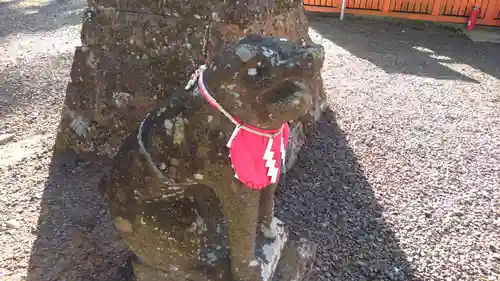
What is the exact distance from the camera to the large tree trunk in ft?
9.09

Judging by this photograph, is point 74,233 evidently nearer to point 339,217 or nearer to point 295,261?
point 295,261

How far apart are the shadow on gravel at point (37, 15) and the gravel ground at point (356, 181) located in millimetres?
925

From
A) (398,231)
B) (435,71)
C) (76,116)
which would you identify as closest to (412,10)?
(435,71)

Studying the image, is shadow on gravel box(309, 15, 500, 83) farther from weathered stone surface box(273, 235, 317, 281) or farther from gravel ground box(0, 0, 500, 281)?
weathered stone surface box(273, 235, 317, 281)

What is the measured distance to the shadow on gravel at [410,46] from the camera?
6367mm

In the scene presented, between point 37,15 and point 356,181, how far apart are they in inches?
268

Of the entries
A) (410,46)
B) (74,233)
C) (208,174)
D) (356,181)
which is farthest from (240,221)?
(410,46)

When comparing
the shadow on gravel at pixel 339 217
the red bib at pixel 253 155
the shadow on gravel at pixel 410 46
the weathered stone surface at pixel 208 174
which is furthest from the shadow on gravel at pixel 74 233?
the shadow on gravel at pixel 410 46

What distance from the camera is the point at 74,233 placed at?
2682 mm

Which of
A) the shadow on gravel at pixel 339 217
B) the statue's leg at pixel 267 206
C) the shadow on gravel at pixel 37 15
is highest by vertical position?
the statue's leg at pixel 267 206

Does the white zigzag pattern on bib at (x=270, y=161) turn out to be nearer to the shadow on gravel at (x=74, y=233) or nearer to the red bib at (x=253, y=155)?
the red bib at (x=253, y=155)

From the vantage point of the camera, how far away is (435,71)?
622 centimetres

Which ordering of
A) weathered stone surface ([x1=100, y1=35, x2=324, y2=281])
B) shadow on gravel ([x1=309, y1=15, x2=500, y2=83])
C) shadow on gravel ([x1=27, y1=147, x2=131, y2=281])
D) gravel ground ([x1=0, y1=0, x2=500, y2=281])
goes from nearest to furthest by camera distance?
1. weathered stone surface ([x1=100, y1=35, x2=324, y2=281])
2. shadow on gravel ([x1=27, y1=147, x2=131, y2=281])
3. gravel ground ([x1=0, y1=0, x2=500, y2=281])
4. shadow on gravel ([x1=309, y1=15, x2=500, y2=83])

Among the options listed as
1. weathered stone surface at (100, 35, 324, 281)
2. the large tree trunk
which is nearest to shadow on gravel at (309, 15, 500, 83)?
the large tree trunk
